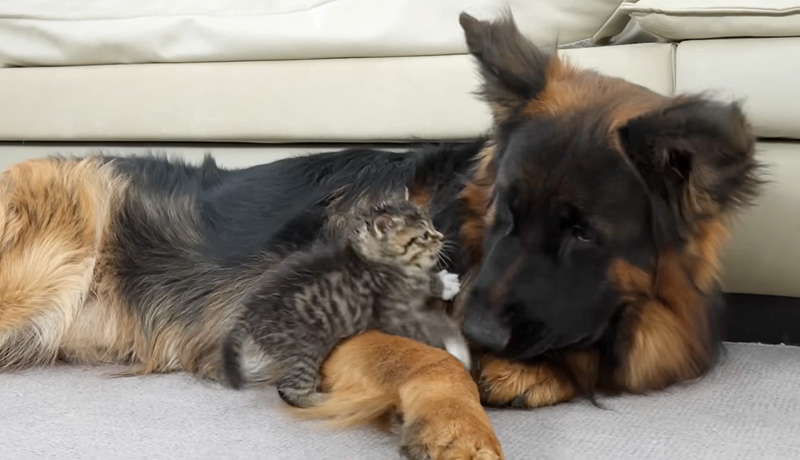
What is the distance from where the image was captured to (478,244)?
2.18 meters

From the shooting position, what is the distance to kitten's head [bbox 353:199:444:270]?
2037 mm

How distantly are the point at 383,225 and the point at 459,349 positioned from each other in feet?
1.23

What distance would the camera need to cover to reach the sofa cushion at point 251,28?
9.36 feet

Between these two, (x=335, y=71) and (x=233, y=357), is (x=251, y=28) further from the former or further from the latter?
(x=233, y=357)

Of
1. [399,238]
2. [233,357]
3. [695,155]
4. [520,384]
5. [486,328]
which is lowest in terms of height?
[520,384]

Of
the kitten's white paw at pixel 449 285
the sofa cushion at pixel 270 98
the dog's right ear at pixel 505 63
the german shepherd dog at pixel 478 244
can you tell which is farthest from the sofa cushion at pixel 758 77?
the kitten's white paw at pixel 449 285

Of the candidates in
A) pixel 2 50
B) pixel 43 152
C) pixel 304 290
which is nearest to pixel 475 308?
pixel 304 290

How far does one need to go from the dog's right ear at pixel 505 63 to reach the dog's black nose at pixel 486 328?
22.1 inches

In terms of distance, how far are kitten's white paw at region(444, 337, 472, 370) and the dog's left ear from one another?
0.61 meters

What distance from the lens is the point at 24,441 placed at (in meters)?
1.79

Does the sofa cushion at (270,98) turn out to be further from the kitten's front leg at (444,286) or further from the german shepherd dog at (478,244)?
the kitten's front leg at (444,286)

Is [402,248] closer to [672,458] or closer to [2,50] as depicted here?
[672,458]

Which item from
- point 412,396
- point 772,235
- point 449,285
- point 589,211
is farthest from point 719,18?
point 412,396

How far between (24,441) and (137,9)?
2114 millimetres
